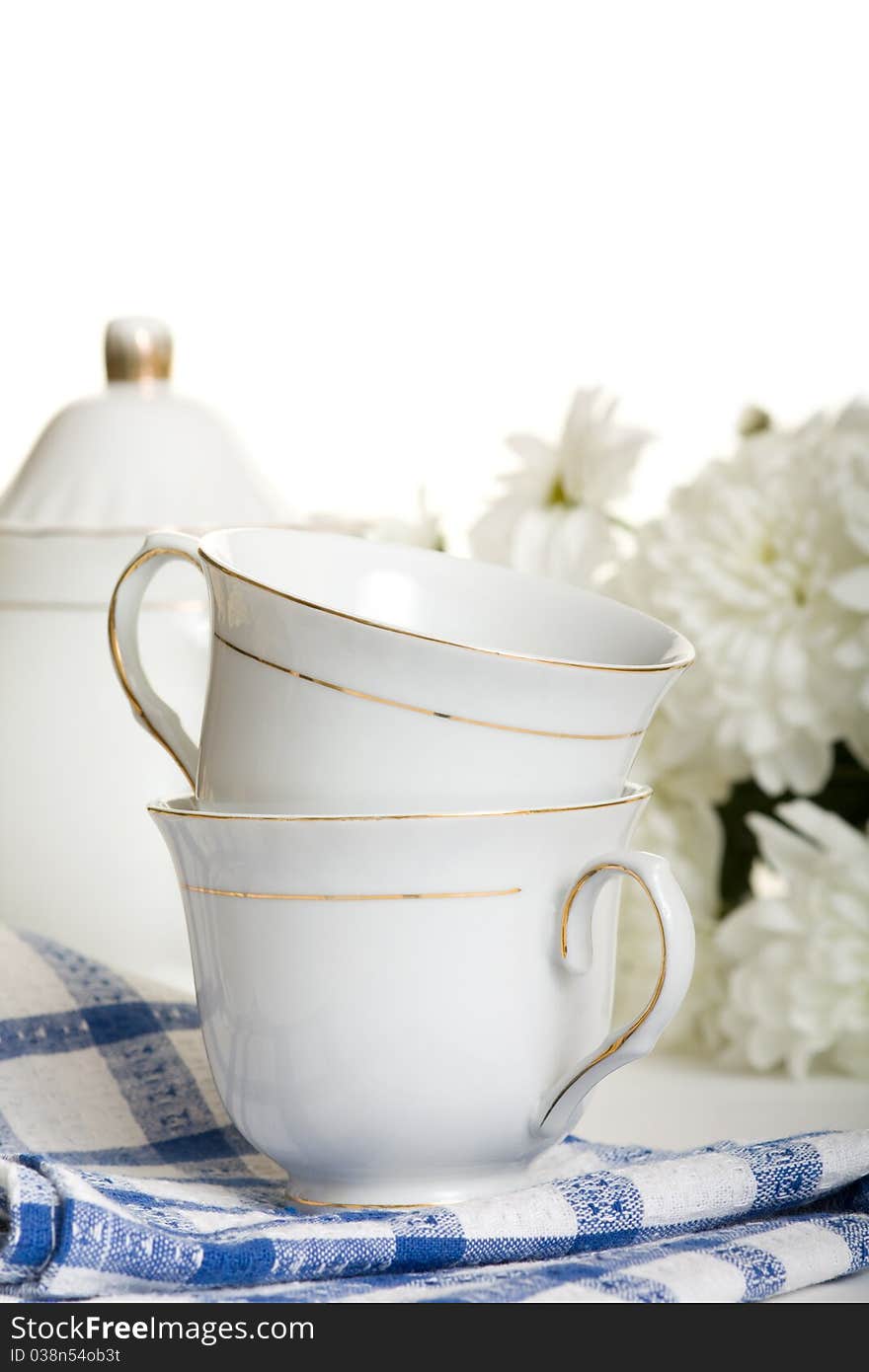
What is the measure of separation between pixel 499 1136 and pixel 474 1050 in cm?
3

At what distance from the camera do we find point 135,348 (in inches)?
33.9

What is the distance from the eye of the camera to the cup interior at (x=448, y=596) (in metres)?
0.57

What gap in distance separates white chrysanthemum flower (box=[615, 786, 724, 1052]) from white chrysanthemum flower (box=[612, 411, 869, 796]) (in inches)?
2.2

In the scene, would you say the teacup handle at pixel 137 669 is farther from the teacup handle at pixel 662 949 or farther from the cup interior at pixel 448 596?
the teacup handle at pixel 662 949

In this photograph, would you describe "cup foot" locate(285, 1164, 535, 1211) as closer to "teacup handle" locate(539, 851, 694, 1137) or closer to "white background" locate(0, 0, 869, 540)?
"teacup handle" locate(539, 851, 694, 1137)

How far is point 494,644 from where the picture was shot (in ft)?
1.96

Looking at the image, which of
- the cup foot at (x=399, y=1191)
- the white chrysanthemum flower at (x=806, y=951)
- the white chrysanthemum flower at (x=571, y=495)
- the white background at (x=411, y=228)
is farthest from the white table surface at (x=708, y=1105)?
the white background at (x=411, y=228)

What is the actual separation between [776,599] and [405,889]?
1.04 feet

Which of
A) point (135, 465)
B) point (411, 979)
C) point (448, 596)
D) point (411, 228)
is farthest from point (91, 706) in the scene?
point (411, 228)

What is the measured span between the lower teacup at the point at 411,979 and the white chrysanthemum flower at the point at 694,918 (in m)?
0.26

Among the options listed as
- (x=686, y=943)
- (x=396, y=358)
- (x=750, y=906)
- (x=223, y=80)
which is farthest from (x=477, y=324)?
(x=686, y=943)

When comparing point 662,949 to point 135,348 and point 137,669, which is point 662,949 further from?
point 135,348

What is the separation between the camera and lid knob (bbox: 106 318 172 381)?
2.82 feet

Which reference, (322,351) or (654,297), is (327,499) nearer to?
(322,351)
